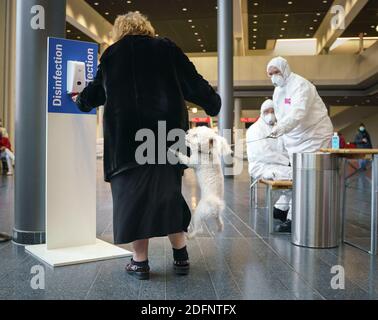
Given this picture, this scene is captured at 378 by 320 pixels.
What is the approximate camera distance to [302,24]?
1895 centimetres

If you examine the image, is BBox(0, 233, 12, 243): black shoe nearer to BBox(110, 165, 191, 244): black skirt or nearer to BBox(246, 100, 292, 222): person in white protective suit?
BBox(110, 165, 191, 244): black skirt

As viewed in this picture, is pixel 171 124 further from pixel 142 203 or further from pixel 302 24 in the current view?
pixel 302 24

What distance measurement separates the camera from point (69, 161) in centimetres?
355

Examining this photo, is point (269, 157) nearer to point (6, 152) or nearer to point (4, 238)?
point (4, 238)

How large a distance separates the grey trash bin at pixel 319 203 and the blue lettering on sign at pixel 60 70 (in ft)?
6.79

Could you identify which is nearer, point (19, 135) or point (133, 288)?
point (133, 288)

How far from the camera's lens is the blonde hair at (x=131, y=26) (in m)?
2.81

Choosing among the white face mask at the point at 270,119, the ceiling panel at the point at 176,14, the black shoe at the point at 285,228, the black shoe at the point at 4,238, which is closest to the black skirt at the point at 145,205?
the black shoe at the point at 4,238

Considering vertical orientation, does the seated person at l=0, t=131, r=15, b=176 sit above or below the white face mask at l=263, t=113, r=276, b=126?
below

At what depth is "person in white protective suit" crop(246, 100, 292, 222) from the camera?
491 centimetres

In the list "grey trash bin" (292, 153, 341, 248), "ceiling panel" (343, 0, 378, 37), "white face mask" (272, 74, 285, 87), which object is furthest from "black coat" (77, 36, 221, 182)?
"ceiling panel" (343, 0, 378, 37)

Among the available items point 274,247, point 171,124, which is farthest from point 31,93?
point 274,247

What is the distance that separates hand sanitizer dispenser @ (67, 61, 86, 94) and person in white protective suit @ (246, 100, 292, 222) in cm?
217

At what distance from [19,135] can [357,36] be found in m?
20.8
